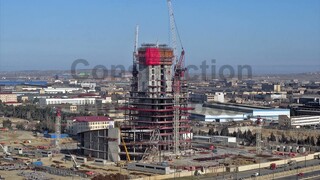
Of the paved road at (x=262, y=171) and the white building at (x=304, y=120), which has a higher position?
the white building at (x=304, y=120)

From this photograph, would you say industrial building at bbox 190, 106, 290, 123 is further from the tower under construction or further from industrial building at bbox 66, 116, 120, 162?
industrial building at bbox 66, 116, 120, 162

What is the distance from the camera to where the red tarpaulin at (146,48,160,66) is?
3825cm

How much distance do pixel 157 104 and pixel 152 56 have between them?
305 centimetres

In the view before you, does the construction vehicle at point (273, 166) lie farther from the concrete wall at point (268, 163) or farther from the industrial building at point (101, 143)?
the industrial building at point (101, 143)

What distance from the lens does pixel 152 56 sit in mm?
38344

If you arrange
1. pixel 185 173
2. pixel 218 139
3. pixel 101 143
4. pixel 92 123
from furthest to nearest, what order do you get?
pixel 92 123 → pixel 218 139 → pixel 101 143 → pixel 185 173

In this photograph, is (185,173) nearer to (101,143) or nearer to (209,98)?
(101,143)

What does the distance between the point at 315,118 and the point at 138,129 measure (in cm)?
2656

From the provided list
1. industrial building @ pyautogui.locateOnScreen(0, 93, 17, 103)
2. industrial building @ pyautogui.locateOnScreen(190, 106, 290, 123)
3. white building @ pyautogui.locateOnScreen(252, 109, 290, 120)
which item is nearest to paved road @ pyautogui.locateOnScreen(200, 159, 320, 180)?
industrial building @ pyautogui.locateOnScreen(190, 106, 290, 123)

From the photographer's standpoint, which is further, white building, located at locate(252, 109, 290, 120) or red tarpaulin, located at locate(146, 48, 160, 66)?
white building, located at locate(252, 109, 290, 120)

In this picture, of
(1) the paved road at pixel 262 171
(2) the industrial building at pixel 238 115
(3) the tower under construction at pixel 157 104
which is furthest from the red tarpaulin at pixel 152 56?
(2) the industrial building at pixel 238 115

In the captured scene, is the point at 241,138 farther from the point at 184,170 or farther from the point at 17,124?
the point at 17,124

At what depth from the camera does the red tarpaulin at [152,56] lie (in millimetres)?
38250

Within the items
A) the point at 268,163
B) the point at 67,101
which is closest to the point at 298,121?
the point at 268,163
